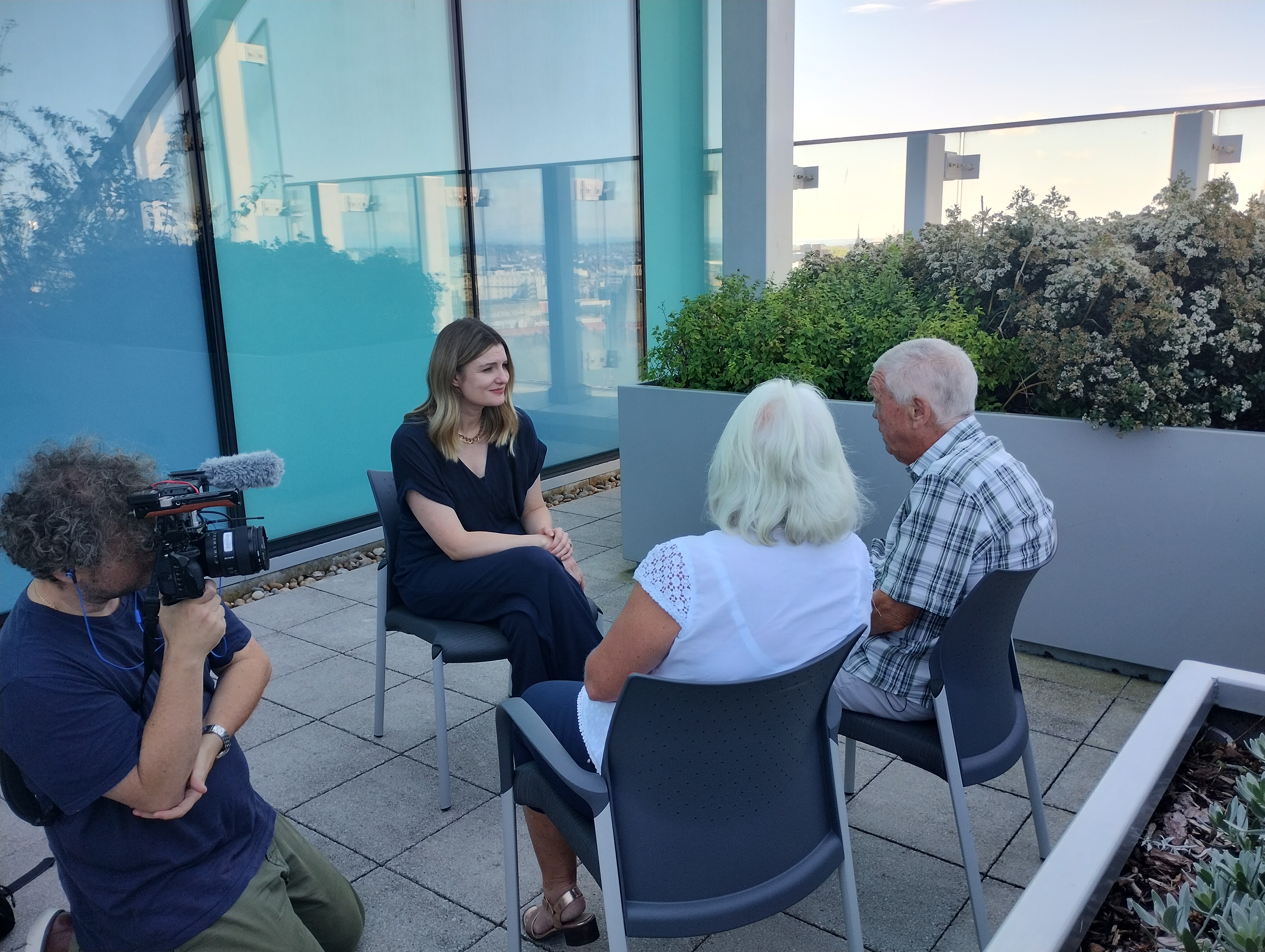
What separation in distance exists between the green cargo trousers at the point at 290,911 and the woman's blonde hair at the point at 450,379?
1.27 metres

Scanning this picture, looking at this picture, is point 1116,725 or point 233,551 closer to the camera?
point 233,551

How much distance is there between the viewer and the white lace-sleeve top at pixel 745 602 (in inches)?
62.7

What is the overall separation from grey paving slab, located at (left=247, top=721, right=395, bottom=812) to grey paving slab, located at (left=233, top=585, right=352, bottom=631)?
1091mm

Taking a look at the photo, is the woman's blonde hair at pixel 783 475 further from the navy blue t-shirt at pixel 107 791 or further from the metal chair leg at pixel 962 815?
the navy blue t-shirt at pixel 107 791

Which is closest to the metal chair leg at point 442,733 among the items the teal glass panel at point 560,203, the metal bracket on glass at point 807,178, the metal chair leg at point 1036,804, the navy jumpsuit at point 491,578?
the navy jumpsuit at point 491,578

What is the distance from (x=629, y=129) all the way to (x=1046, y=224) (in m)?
3.94

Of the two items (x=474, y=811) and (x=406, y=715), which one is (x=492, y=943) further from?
(x=406, y=715)

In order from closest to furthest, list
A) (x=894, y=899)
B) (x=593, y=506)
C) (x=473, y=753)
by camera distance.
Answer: (x=894, y=899), (x=473, y=753), (x=593, y=506)

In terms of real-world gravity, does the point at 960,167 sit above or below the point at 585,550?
above

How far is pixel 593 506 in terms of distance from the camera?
6164mm

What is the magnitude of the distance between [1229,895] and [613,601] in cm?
321

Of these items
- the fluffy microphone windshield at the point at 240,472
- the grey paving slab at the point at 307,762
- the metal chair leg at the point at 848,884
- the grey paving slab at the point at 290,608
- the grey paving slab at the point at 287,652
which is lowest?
the grey paving slab at the point at 290,608

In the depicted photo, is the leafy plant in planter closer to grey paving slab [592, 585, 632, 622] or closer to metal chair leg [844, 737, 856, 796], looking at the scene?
metal chair leg [844, 737, 856, 796]

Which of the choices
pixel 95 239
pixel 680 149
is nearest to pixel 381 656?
pixel 95 239
